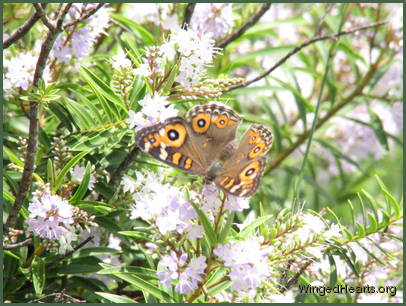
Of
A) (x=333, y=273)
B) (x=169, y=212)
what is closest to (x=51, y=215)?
(x=169, y=212)

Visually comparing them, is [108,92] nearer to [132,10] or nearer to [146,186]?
[146,186]

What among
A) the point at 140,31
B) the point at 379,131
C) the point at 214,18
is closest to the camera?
the point at 214,18

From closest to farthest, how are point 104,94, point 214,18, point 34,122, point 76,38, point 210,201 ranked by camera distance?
point 210,201 < point 34,122 < point 104,94 < point 76,38 < point 214,18

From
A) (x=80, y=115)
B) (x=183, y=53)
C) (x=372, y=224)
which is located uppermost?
(x=183, y=53)

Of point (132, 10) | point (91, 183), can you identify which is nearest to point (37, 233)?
point (91, 183)

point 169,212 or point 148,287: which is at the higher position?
point 169,212

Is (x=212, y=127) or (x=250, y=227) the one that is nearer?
(x=250, y=227)

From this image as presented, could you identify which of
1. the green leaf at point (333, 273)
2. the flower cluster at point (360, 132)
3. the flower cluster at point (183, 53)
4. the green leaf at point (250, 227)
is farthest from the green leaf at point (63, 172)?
the flower cluster at point (360, 132)

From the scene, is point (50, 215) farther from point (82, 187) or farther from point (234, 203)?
point (234, 203)
